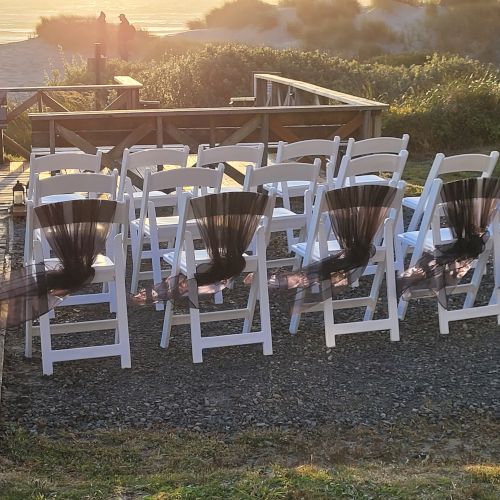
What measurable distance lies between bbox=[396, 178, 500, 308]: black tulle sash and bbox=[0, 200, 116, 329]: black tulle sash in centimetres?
196

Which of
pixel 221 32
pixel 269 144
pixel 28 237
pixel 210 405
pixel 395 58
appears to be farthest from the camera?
pixel 221 32

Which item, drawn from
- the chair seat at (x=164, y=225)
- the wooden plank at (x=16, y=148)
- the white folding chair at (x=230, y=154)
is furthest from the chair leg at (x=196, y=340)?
the wooden plank at (x=16, y=148)

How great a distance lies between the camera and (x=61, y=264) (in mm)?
5531

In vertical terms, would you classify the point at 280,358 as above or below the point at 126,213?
below

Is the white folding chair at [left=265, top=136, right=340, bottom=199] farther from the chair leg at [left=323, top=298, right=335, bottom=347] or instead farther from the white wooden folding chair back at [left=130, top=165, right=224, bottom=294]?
the chair leg at [left=323, top=298, right=335, bottom=347]

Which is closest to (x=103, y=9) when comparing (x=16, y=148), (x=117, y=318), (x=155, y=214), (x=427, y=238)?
(x=16, y=148)

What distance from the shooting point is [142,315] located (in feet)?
22.1

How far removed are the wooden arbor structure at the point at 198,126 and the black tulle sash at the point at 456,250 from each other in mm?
4233

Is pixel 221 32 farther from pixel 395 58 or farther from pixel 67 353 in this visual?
pixel 67 353

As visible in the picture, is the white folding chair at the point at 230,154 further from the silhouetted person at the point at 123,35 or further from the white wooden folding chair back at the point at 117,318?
the silhouetted person at the point at 123,35

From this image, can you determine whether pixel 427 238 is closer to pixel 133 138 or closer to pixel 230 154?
pixel 230 154

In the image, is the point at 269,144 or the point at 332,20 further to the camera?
the point at 332,20

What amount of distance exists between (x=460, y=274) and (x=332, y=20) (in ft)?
127

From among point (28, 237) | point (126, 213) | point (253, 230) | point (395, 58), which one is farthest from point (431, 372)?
point (395, 58)
